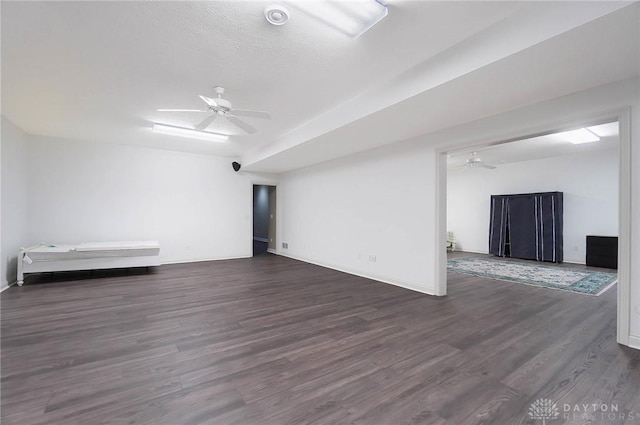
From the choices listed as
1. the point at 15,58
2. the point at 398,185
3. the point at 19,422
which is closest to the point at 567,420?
the point at 19,422

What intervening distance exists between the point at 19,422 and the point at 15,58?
327 centimetres

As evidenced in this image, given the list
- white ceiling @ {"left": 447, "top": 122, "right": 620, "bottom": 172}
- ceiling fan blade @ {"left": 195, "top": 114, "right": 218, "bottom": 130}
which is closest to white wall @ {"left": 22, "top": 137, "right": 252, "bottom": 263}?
ceiling fan blade @ {"left": 195, "top": 114, "right": 218, "bottom": 130}

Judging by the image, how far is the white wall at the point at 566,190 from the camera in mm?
6582

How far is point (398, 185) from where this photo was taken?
4730 mm

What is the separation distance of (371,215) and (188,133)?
388cm

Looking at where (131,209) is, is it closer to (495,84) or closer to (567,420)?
(495,84)

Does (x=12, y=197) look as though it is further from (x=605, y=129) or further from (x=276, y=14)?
(x=605, y=129)

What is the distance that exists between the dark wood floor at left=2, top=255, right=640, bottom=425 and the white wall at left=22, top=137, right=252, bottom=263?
2.20 meters

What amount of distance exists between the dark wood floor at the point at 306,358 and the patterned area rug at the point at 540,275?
2.51ft

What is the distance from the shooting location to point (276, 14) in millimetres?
2076

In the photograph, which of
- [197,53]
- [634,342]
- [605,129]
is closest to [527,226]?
[605,129]

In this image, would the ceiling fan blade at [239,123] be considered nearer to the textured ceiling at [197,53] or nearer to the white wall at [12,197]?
the textured ceiling at [197,53]

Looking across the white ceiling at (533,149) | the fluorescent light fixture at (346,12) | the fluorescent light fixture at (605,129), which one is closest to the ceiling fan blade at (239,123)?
the fluorescent light fixture at (346,12)

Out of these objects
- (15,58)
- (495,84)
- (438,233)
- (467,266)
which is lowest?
(467,266)
